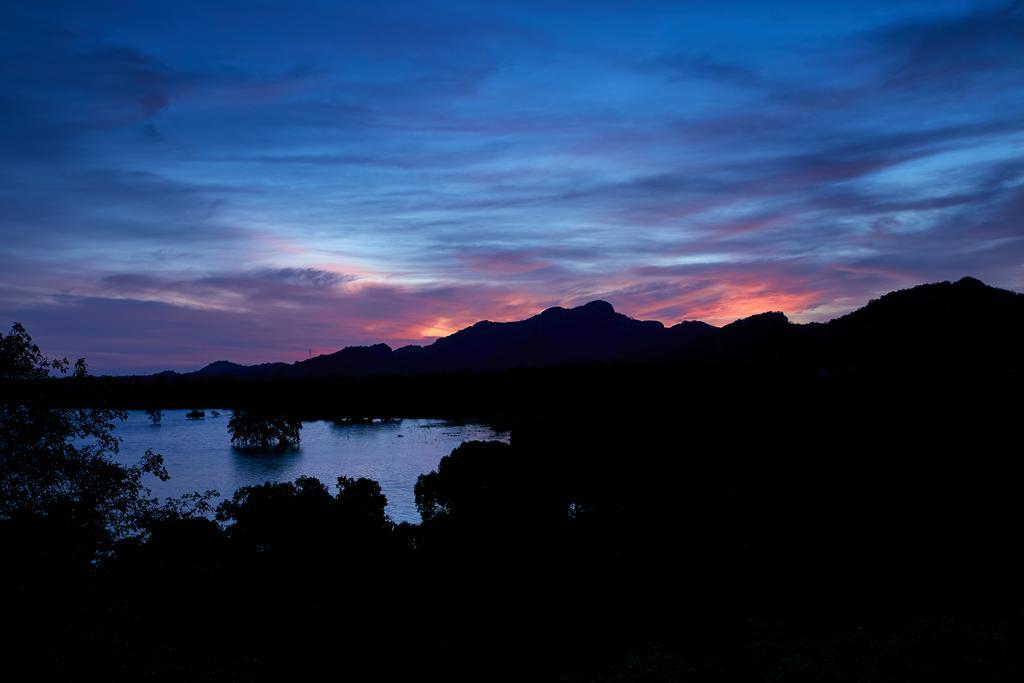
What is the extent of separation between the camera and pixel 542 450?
49.6m

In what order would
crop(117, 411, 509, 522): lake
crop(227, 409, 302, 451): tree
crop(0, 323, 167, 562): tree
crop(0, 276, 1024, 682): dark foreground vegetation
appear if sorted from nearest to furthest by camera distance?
crop(0, 276, 1024, 682): dark foreground vegetation < crop(0, 323, 167, 562): tree < crop(117, 411, 509, 522): lake < crop(227, 409, 302, 451): tree

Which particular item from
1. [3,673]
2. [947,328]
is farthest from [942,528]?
[947,328]

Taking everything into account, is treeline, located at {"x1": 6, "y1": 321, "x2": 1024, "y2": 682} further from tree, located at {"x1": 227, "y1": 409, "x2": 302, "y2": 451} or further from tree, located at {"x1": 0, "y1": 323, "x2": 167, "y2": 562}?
tree, located at {"x1": 227, "y1": 409, "x2": 302, "y2": 451}

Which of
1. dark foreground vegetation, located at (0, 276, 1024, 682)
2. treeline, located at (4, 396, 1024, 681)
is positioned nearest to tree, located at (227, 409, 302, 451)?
dark foreground vegetation, located at (0, 276, 1024, 682)

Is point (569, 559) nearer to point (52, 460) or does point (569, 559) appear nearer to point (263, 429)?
point (52, 460)

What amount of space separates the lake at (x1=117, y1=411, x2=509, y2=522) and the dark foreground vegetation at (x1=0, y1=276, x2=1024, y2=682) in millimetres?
44169

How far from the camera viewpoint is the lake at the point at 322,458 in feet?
365

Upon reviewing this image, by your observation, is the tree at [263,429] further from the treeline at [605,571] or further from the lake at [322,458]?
the treeline at [605,571]

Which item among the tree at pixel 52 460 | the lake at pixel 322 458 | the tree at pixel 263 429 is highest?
the tree at pixel 52 460

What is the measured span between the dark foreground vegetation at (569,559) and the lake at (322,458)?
44.2m

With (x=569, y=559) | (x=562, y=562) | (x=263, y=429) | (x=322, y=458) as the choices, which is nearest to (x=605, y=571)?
(x=569, y=559)

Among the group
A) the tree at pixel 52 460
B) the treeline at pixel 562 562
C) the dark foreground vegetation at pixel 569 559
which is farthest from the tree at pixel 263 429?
the tree at pixel 52 460

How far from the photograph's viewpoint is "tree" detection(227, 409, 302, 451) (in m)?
150

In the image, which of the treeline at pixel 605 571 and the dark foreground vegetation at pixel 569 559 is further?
the dark foreground vegetation at pixel 569 559
